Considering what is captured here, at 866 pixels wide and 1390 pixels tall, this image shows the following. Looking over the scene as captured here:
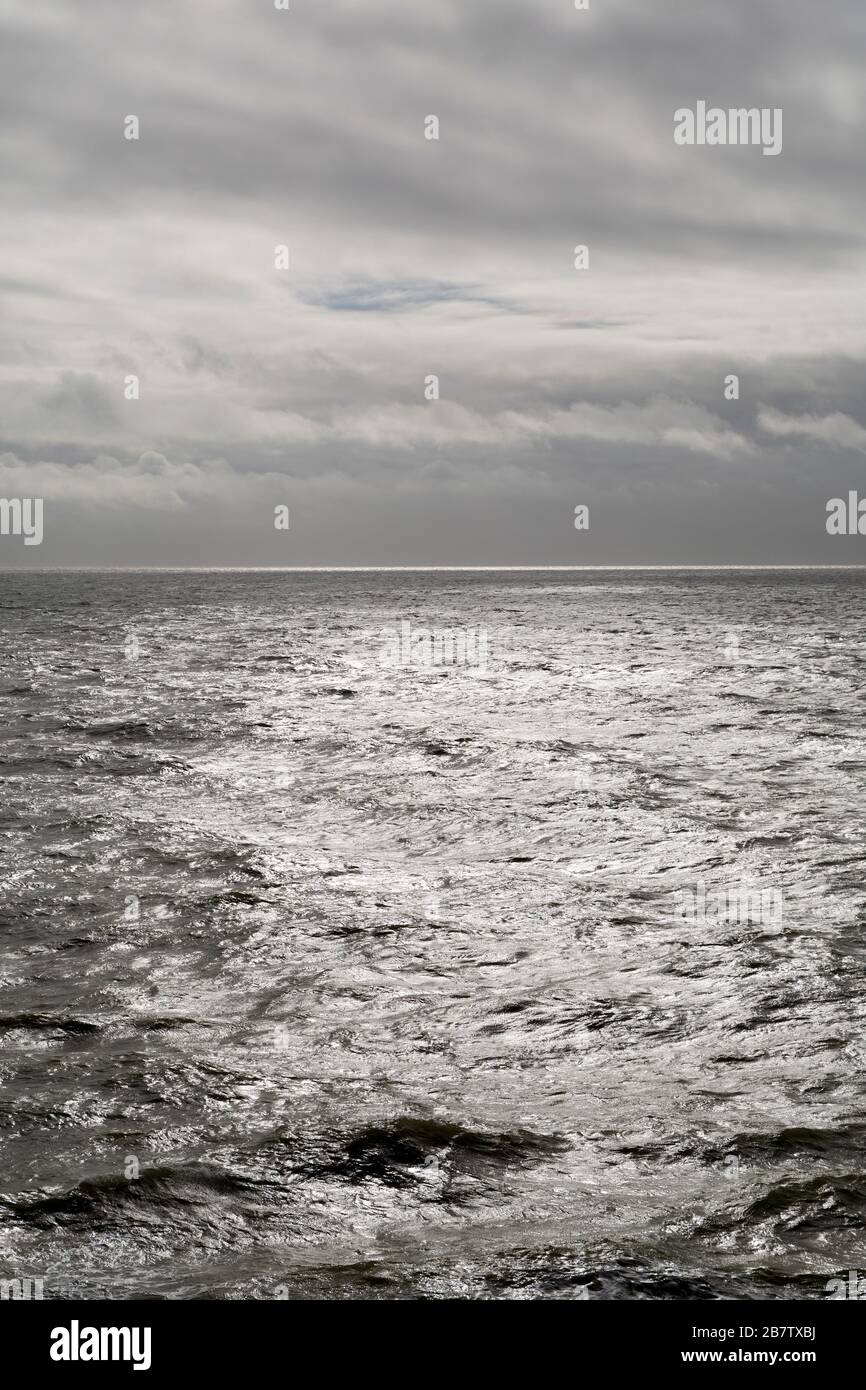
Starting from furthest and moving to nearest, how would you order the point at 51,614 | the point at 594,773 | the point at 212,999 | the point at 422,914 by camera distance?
the point at 51,614, the point at 594,773, the point at 422,914, the point at 212,999

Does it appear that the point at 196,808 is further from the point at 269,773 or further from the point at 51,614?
the point at 51,614

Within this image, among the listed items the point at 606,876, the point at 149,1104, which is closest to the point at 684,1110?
the point at 149,1104

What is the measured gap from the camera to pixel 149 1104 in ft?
22.5

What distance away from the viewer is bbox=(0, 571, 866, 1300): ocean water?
539cm

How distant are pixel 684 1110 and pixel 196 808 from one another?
32.6 feet

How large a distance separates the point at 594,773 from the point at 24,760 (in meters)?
9.30

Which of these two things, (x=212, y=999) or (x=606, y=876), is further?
(x=606, y=876)

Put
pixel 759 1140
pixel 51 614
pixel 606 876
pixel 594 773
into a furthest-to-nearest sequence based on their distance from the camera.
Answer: pixel 51 614, pixel 594 773, pixel 606 876, pixel 759 1140

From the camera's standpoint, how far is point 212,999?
866 centimetres

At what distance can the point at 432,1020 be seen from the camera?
8.34 metres

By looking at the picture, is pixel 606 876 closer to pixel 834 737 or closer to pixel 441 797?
pixel 441 797

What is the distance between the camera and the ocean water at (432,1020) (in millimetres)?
5387
